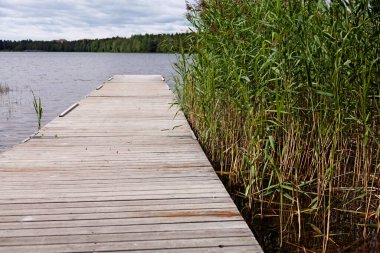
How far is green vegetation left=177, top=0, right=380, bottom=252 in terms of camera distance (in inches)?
115

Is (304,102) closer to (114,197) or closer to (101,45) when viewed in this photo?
(114,197)

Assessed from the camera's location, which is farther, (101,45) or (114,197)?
(101,45)

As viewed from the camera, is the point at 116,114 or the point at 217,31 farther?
the point at 116,114

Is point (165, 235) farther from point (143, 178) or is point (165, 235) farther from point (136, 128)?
point (136, 128)

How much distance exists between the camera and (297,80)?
11.3ft

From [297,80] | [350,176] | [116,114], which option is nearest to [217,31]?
[297,80]

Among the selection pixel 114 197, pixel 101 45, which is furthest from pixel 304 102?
pixel 101 45

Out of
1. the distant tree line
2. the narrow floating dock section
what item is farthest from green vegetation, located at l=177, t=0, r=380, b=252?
the distant tree line

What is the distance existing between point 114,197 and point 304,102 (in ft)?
6.07

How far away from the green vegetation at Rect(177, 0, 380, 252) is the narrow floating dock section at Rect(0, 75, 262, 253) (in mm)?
517

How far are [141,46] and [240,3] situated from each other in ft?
193

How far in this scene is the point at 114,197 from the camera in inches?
115

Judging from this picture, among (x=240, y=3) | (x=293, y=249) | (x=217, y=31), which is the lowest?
(x=293, y=249)

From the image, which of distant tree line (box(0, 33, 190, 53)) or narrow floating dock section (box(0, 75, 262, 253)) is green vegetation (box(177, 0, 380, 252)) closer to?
narrow floating dock section (box(0, 75, 262, 253))
